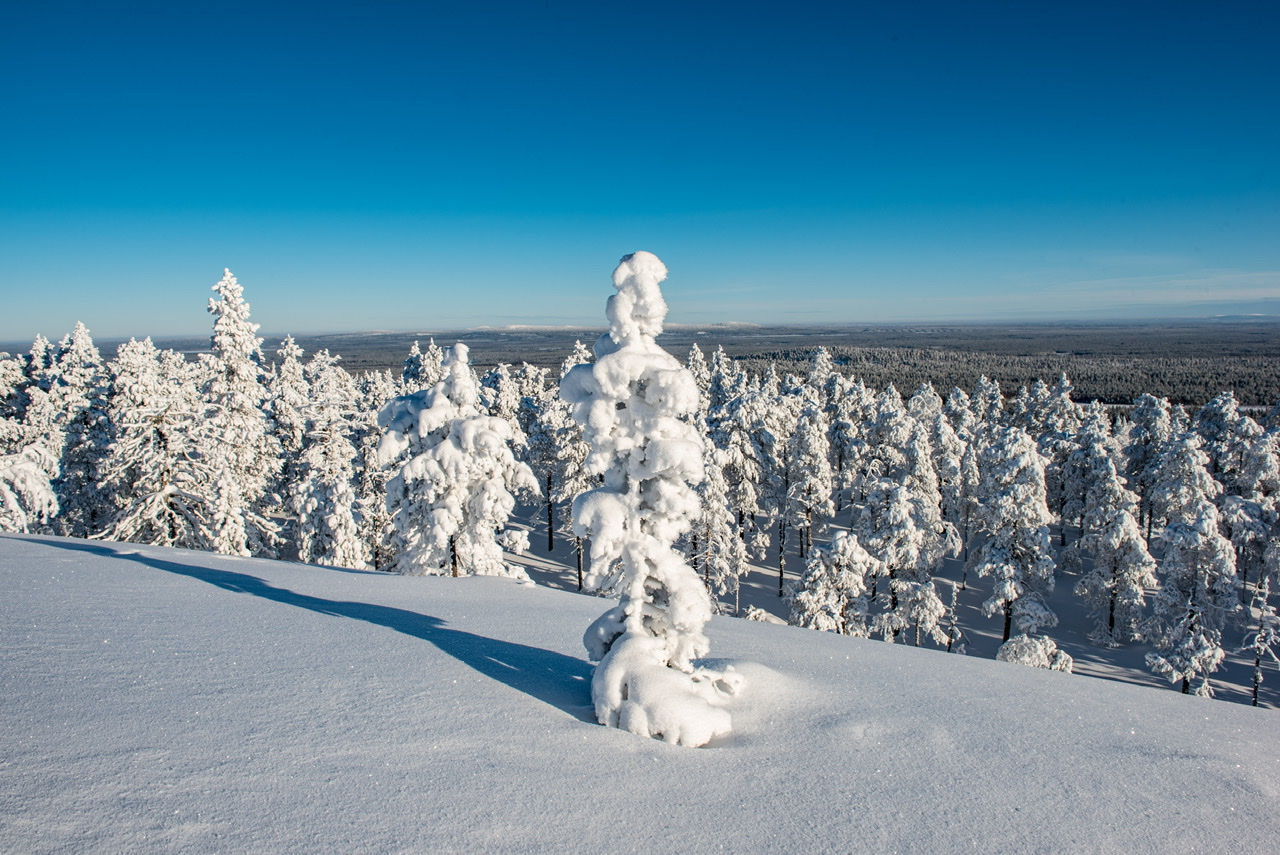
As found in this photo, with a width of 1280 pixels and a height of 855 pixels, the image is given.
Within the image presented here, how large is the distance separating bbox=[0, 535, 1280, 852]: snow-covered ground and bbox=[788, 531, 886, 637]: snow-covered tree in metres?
14.9

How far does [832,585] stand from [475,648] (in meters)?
19.3

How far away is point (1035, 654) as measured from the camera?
2503 cm

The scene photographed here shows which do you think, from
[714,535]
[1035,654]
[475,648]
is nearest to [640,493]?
[475,648]

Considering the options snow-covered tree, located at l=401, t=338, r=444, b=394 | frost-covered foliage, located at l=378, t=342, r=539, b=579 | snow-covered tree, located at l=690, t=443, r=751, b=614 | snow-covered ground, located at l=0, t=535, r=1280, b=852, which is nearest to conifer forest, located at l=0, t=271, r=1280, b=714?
frost-covered foliage, located at l=378, t=342, r=539, b=579

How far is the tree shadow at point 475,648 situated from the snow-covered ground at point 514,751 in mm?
80

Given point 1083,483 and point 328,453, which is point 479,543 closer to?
point 328,453

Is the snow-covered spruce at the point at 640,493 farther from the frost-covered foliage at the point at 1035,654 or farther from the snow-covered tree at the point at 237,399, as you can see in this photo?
the frost-covered foliage at the point at 1035,654

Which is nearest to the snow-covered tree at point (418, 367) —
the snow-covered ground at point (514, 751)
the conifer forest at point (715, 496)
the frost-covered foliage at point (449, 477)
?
the conifer forest at point (715, 496)

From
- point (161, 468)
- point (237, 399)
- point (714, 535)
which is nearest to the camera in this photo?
point (161, 468)

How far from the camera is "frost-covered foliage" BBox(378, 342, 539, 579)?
698 inches

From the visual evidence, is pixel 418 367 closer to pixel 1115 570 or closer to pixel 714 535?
pixel 714 535

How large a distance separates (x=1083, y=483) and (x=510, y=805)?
4755 cm

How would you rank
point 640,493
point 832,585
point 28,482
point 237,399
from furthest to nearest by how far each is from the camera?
1. point 832,585
2. point 237,399
3. point 28,482
4. point 640,493

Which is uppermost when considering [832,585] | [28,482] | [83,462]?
[28,482]
